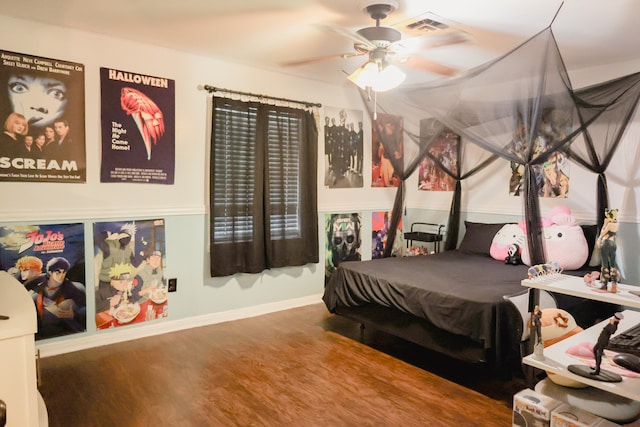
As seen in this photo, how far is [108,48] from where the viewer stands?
130 inches

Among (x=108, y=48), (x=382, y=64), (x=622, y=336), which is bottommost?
(x=622, y=336)

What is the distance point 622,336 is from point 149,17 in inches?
124

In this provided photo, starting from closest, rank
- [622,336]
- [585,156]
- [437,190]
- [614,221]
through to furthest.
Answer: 1. [622,336]
2. [614,221]
3. [585,156]
4. [437,190]

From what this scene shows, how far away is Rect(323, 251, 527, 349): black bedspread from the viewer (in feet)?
8.52

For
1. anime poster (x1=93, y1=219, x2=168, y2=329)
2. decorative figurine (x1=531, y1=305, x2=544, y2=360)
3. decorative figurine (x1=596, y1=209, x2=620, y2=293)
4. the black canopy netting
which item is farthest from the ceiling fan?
anime poster (x1=93, y1=219, x2=168, y2=329)

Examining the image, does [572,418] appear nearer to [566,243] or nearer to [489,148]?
[489,148]

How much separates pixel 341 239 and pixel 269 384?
7.32 feet

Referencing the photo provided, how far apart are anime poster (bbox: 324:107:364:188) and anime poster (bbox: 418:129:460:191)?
0.74m

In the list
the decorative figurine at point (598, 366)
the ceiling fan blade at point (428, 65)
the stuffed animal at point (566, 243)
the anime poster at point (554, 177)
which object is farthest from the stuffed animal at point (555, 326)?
the anime poster at point (554, 177)

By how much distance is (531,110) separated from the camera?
101 inches

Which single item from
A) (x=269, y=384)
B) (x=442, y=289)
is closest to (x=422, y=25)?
(x=442, y=289)

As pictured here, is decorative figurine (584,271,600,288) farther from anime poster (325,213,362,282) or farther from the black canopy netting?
anime poster (325,213,362,282)

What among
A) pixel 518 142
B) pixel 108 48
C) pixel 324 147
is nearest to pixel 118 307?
pixel 108 48

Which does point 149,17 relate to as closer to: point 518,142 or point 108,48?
point 108,48
